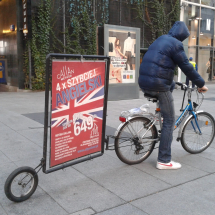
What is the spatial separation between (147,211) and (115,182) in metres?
0.74

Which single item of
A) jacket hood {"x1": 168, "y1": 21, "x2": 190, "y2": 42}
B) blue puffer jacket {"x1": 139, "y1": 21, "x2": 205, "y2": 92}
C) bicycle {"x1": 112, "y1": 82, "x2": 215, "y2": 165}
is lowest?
bicycle {"x1": 112, "y1": 82, "x2": 215, "y2": 165}

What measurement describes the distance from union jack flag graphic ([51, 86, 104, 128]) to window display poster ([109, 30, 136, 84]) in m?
6.53

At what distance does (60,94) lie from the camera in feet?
9.78

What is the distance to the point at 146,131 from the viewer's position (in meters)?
3.90

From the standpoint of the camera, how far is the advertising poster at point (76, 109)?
2984mm

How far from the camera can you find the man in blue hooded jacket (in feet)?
11.7

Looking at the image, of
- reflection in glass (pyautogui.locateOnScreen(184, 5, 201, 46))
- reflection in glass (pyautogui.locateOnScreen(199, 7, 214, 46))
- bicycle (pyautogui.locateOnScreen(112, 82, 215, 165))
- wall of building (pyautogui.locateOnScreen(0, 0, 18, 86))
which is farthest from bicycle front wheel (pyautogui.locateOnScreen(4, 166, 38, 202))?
reflection in glass (pyautogui.locateOnScreen(199, 7, 214, 46))

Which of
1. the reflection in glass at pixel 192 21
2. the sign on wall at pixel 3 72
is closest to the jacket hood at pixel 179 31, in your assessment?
the sign on wall at pixel 3 72

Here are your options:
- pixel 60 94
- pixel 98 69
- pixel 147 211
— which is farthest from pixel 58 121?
pixel 147 211

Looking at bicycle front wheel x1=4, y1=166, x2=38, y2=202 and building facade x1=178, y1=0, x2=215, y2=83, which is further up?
building facade x1=178, y1=0, x2=215, y2=83

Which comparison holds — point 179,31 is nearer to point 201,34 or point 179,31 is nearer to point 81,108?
point 81,108

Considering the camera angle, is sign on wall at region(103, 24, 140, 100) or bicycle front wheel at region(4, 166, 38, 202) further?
sign on wall at region(103, 24, 140, 100)

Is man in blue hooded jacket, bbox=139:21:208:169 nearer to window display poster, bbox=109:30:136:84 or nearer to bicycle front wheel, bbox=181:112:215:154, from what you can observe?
bicycle front wheel, bbox=181:112:215:154

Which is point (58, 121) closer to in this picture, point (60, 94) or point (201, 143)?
point (60, 94)
